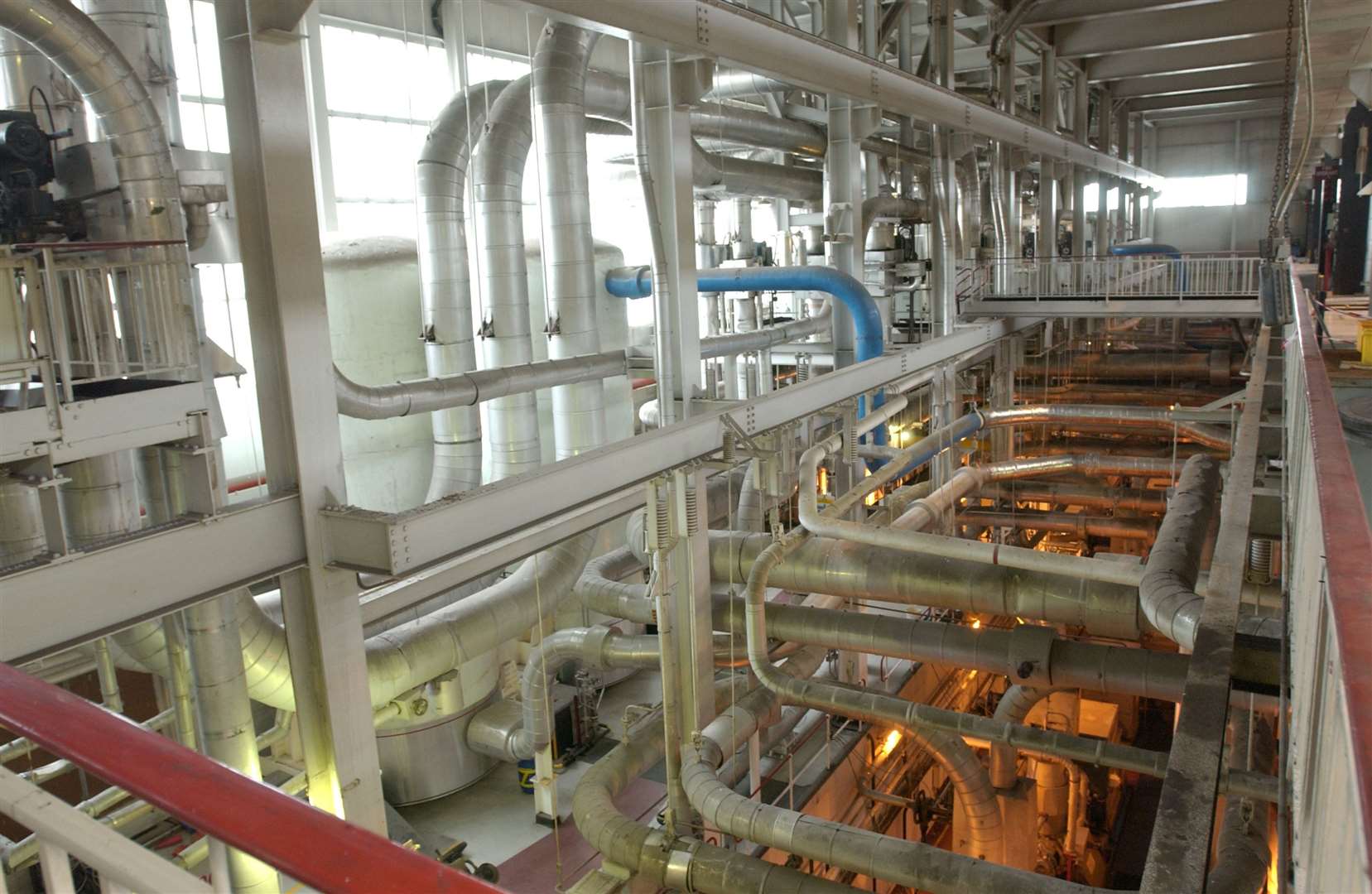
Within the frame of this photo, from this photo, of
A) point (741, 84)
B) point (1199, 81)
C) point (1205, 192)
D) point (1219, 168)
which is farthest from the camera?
point (1205, 192)

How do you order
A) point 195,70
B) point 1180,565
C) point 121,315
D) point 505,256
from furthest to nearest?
point 195,70, point 505,256, point 1180,565, point 121,315

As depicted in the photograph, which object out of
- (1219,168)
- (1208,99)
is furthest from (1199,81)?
(1219,168)

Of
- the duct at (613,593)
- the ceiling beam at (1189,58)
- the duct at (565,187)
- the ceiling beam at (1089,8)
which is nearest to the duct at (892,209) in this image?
the duct at (565,187)

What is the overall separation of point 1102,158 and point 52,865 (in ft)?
72.3

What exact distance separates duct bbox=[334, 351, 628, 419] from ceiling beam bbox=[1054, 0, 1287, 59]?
43.8 ft

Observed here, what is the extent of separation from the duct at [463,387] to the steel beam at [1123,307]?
8.26 m

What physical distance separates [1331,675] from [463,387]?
715 cm

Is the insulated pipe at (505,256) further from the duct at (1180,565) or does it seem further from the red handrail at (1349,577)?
the red handrail at (1349,577)

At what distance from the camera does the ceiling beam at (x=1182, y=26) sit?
1684 cm

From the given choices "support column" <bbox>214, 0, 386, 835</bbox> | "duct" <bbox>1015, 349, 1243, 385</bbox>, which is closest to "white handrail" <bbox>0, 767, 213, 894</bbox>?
"support column" <bbox>214, 0, 386, 835</bbox>

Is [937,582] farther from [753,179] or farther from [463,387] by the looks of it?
[753,179]

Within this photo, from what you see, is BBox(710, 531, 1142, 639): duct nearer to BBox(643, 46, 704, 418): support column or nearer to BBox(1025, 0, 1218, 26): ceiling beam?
BBox(643, 46, 704, 418): support column

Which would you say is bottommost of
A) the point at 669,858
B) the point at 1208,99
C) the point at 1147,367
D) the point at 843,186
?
the point at 669,858

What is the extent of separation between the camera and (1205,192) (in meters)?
35.8
